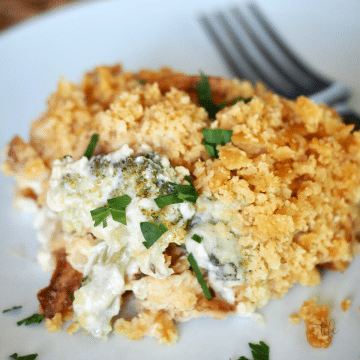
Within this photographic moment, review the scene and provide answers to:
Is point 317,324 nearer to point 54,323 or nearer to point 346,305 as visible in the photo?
point 346,305

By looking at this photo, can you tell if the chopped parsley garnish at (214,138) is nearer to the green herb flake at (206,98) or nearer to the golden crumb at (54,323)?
the green herb flake at (206,98)

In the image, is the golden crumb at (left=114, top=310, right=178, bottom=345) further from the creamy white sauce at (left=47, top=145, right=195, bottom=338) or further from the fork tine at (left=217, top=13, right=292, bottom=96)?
the fork tine at (left=217, top=13, right=292, bottom=96)

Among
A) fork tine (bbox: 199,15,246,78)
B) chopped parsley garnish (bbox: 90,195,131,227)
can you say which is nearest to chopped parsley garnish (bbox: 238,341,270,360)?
chopped parsley garnish (bbox: 90,195,131,227)

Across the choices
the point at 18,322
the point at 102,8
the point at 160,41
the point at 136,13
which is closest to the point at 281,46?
the point at 160,41

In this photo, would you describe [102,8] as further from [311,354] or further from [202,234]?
[311,354]

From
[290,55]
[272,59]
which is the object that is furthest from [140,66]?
[290,55]

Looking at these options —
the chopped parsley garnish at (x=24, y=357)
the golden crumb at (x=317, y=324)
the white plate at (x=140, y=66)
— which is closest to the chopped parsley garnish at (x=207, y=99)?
the white plate at (x=140, y=66)
